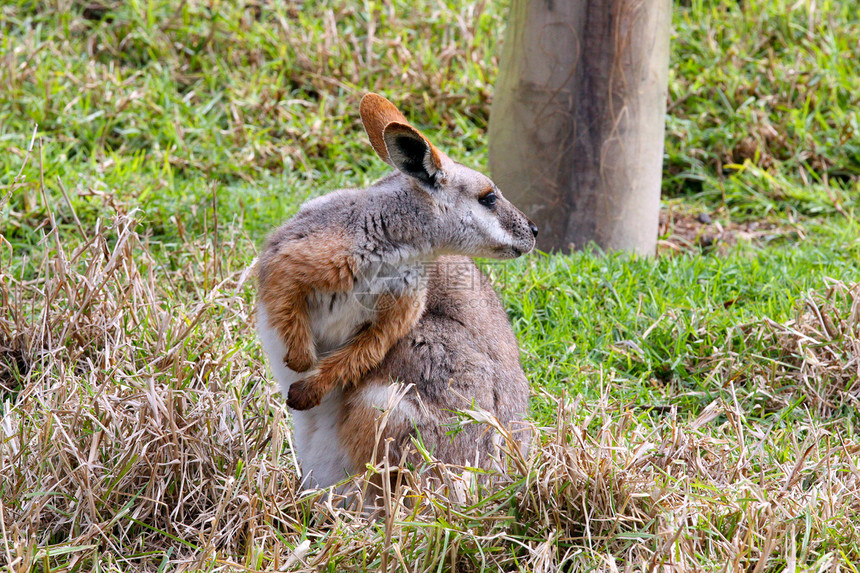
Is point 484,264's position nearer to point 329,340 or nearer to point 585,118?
point 585,118

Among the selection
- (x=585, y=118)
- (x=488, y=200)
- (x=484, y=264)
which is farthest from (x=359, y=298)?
(x=585, y=118)

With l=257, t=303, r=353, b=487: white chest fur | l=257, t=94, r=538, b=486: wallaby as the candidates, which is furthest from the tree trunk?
l=257, t=303, r=353, b=487: white chest fur

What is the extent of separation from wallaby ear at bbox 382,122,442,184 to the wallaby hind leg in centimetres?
47

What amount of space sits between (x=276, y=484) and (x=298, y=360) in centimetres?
45

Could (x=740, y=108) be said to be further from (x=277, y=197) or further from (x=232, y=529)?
(x=232, y=529)

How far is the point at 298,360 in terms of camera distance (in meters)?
3.22

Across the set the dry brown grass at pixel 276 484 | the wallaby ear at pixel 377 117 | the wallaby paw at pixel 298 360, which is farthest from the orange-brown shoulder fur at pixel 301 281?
the wallaby ear at pixel 377 117

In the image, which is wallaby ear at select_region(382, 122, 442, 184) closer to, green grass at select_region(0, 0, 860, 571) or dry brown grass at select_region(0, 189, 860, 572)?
dry brown grass at select_region(0, 189, 860, 572)

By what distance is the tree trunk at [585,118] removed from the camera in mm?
5141

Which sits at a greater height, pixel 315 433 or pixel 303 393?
pixel 303 393

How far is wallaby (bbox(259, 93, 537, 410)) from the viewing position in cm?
319

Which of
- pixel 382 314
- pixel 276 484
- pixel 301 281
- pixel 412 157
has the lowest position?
pixel 276 484

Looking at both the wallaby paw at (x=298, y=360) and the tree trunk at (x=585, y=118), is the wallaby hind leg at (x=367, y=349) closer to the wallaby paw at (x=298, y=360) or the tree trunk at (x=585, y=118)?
the wallaby paw at (x=298, y=360)

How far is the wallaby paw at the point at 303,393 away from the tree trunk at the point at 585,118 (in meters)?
2.64
